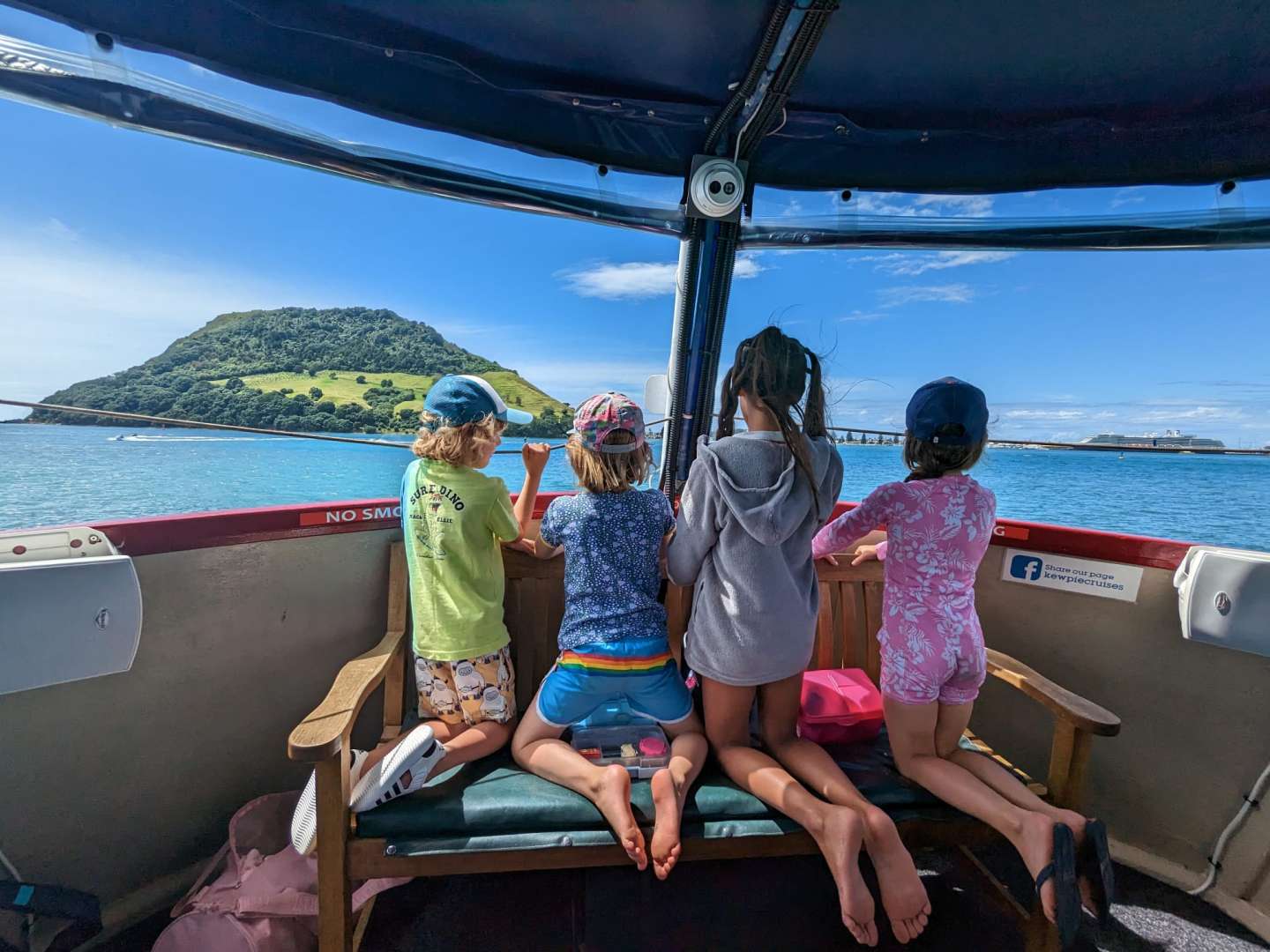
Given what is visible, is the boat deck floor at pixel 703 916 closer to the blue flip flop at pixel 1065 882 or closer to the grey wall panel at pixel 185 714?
the grey wall panel at pixel 185 714

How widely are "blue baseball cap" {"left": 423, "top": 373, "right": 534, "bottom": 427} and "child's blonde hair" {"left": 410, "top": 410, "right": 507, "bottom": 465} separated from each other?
15 millimetres

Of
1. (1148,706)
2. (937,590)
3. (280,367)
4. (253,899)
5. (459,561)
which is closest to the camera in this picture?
(253,899)

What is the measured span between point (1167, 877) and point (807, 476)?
5.94 feet

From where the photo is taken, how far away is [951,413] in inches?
56.9

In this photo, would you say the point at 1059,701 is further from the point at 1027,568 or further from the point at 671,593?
the point at 671,593

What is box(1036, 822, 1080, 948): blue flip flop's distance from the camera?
1095 millimetres

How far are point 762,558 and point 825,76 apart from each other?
4.76 feet

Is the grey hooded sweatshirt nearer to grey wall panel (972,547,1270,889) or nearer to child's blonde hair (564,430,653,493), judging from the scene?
child's blonde hair (564,430,653,493)

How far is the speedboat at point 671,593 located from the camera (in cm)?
134

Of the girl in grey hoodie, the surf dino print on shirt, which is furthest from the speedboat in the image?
the surf dino print on shirt

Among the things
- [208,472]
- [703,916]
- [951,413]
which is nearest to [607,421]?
[951,413]

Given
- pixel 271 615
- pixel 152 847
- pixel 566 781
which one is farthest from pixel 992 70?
pixel 152 847

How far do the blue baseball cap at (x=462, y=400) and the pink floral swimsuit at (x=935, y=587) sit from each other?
42.1 inches

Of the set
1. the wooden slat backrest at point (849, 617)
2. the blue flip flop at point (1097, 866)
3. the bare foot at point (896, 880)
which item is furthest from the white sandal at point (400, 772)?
the blue flip flop at point (1097, 866)
